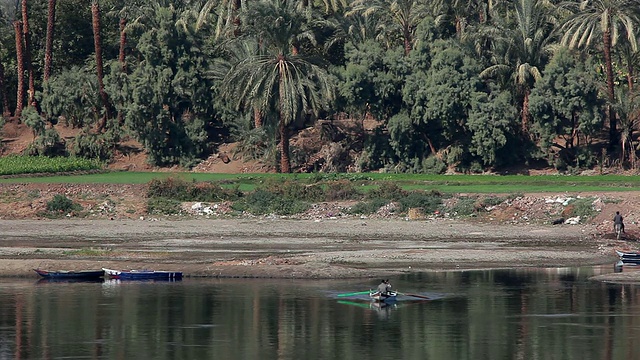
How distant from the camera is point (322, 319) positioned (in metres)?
35.2

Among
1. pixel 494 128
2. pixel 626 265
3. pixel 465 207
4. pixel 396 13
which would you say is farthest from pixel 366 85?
pixel 626 265

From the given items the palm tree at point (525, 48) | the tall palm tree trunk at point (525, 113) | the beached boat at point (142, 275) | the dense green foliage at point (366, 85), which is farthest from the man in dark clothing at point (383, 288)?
the tall palm tree trunk at point (525, 113)

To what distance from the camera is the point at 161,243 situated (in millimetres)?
52500

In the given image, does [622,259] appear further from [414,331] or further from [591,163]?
[591,163]

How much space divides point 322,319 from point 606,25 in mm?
47904

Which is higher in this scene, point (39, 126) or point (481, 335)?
point (39, 126)

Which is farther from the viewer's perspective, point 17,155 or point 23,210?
point 17,155

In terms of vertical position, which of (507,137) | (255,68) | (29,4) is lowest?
(507,137)

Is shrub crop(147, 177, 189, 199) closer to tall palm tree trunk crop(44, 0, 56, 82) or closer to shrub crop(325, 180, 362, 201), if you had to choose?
shrub crop(325, 180, 362, 201)

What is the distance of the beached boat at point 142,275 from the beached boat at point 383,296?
28.3ft

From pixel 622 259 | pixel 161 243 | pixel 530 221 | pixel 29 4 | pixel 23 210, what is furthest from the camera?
pixel 29 4

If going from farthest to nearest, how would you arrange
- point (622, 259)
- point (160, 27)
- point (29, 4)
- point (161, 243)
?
1. point (29, 4)
2. point (160, 27)
3. point (161, 243)
4. point (622, 259)

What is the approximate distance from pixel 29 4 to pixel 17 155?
55.3ft

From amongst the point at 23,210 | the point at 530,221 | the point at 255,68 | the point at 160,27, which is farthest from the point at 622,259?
the point at 160,27
